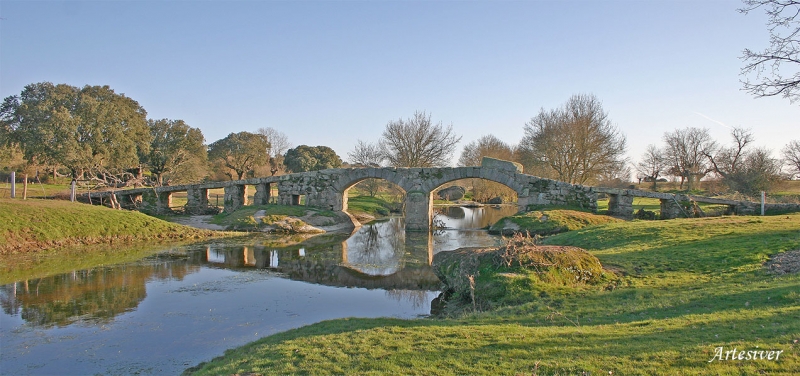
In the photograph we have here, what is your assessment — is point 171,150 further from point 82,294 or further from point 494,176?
point 82,294

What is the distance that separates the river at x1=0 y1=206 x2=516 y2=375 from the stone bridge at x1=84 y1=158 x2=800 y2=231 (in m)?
9.50

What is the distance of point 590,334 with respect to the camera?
5707 millimetres

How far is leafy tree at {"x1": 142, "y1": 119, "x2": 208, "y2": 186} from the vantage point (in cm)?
4559

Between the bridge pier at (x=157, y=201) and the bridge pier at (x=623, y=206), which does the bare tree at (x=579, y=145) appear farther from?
the bridge pier at (x=157, y=201)

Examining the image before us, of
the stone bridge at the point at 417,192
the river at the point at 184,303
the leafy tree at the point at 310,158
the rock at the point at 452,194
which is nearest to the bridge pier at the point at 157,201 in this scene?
the stone bridge at the point at 417,192

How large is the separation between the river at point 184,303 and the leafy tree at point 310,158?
130 ft

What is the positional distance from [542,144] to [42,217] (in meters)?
32.0

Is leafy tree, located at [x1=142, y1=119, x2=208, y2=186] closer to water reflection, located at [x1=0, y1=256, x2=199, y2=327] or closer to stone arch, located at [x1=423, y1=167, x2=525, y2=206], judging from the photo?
stone arch, located at [x1=423, y1=167, x2=525, y2=206]

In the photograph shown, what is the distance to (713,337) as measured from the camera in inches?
203

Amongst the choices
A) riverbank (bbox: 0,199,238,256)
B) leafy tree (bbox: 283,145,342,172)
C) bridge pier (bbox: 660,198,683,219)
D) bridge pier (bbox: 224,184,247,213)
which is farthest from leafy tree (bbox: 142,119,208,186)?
bridge pier (bbox: 660,198,683,219)

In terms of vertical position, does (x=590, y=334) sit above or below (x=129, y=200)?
below

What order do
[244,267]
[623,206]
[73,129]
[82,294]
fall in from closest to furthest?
[82,294]
[244,267]
[623,206]
[73,129]

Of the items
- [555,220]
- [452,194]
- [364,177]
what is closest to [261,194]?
[364,177]

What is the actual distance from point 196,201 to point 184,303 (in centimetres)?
2411
